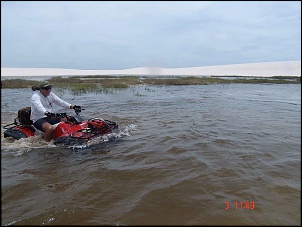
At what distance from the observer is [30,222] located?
3.54 metres

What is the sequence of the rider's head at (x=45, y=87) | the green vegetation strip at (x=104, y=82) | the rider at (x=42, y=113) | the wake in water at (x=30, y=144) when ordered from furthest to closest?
the green vegetation strip at (x=104, y=82) < the rider's head at (x=45, y=87) < the rider at (x=42, y=113) < the wake in water at (x=30, y=144)

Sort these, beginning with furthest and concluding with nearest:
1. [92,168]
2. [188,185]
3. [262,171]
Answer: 1. [92,168]
2. [262,171]
3. [188,185]

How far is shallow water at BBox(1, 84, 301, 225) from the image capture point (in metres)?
3.66

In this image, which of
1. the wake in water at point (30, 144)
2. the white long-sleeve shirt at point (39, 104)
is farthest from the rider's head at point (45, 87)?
the wake in water at point (30, 144)

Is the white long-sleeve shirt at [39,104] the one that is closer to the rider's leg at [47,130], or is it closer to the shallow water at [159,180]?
the rider's leg at [47,130]

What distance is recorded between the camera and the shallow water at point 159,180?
3.66 m

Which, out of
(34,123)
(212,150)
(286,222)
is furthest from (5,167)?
(286,222)

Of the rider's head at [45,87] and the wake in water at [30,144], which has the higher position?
the rider's head at [45,87]

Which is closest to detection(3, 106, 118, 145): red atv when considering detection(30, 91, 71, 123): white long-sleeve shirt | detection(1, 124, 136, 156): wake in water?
detection(1, 124, 136, 156): wake in water

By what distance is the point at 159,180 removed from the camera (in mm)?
4836

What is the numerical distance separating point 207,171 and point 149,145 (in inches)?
97.4

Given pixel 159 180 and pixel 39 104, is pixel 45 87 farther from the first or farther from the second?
pixel 159 180

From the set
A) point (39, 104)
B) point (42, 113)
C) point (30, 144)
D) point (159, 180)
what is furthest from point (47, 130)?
point (159, 180)

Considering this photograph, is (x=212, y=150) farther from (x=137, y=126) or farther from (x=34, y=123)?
(x=34, y=123)
